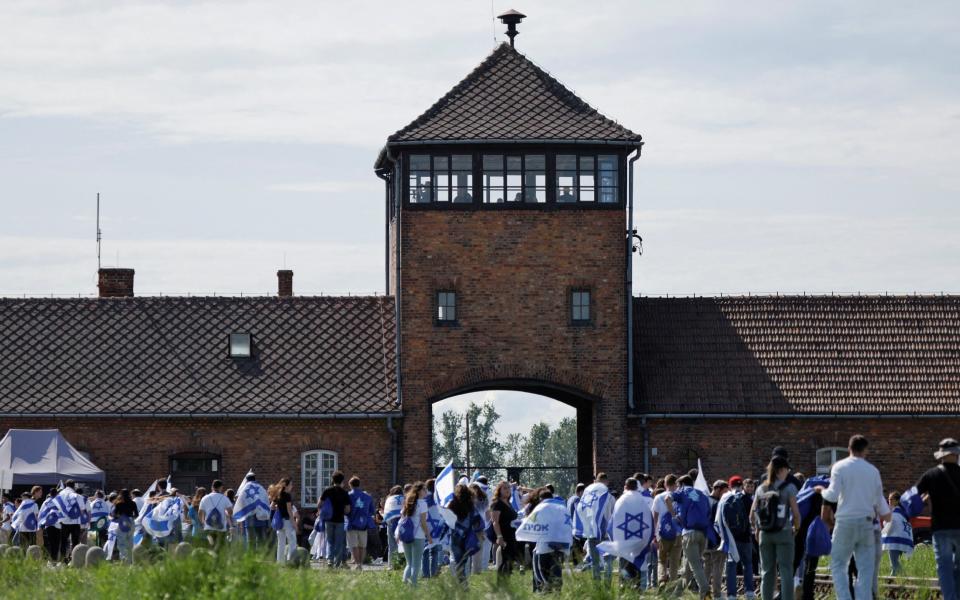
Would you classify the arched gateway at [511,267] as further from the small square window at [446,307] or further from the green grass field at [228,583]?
the green grass field at [228,583]

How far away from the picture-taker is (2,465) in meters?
37.9

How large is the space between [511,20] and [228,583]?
27119 millimetres

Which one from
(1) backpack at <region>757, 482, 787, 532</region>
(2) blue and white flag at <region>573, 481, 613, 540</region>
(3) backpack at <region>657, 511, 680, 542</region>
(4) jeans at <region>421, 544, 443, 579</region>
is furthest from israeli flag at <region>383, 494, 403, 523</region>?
(1) backpack at <region>757, 482, 787, 532</region>

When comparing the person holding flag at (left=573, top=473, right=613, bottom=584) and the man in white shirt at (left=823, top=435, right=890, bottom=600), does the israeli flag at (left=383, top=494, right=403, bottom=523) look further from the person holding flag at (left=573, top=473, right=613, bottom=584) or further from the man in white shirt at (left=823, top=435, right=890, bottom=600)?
the man in white shirt at (left=823, top=435, right=890, bottom=600)

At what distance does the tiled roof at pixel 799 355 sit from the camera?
1594 inches

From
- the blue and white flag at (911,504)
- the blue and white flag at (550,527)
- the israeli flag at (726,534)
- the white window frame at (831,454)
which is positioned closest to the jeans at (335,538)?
the blue and white flag at (550,527)

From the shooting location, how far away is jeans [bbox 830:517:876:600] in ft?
62.4

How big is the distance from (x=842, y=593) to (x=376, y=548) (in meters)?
17.4

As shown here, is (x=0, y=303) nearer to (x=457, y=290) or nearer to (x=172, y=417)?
(x=172, y=417)

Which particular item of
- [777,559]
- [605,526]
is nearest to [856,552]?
[777,559]

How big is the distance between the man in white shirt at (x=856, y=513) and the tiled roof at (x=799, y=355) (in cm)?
2081

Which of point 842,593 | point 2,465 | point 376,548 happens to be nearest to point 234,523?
point 376,548

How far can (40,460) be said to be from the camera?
126ft

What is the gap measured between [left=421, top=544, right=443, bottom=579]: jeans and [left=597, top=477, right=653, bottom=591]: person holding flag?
13.1 feet
